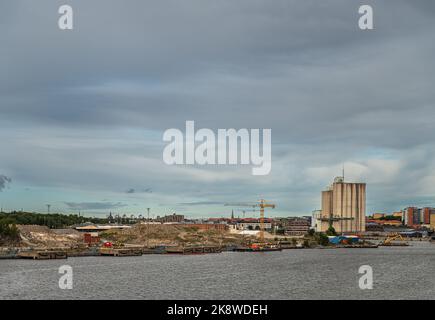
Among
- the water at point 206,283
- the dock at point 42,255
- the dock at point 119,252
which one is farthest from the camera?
the dock at point 119,252

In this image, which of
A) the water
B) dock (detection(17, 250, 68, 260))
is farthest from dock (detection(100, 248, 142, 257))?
the water

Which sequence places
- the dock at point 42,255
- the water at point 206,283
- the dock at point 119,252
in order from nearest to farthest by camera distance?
the water at point 206,283
the dock at point 42,255
the dock at point 119,252

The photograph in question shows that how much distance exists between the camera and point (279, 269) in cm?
13188

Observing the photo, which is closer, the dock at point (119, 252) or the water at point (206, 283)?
the water at point (206, 283)

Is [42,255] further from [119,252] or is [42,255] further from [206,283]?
[206,283]

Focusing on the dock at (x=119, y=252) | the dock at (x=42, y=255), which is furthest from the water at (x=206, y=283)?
the dock at (x=119, y=252)

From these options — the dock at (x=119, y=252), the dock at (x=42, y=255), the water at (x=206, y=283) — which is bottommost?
the dock at (x=119, y=252)

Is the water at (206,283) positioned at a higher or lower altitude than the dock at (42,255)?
higher

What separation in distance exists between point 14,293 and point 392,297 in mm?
54449

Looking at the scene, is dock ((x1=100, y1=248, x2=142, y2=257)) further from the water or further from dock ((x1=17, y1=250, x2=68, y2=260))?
the water

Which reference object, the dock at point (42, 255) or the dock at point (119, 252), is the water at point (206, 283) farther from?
the dock at point (119, 252)
